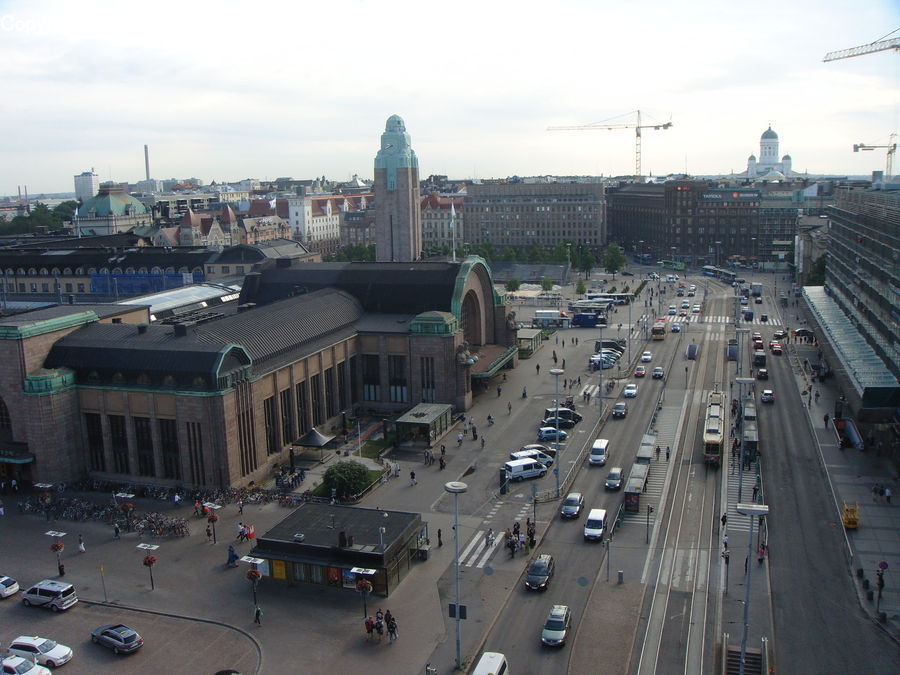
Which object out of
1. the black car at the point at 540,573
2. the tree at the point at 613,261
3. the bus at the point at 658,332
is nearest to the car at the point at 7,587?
Answer: the black car at the point at 540,573

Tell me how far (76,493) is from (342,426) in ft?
79.0

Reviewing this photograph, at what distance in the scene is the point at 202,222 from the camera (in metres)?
187

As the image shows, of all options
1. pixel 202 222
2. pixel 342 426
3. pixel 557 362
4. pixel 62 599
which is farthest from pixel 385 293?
pixel 202 222

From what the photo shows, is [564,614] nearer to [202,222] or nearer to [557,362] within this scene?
[557,362]

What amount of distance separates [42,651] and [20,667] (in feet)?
6.26

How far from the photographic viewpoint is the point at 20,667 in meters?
38.5

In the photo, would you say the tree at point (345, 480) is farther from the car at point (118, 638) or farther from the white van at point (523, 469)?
the car at point (118, 638)

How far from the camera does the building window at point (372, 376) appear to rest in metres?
83.1

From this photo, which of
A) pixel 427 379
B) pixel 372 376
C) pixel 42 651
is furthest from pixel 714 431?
pixel 42 651

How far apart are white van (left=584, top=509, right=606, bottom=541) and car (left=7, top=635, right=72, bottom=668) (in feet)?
96.9

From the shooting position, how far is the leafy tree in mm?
140550

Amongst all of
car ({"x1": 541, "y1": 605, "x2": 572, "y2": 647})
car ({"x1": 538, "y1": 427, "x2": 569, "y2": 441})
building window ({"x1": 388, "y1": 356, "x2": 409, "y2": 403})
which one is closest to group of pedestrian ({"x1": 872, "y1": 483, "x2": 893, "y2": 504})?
car ({"x1": 538, "y1": 427, "x2": 569, "y2": 441})

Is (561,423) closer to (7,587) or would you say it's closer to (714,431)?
(714,431)

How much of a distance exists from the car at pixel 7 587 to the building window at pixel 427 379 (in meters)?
41.7
